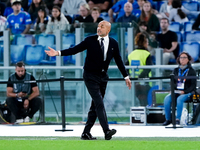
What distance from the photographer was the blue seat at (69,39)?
50.2 feet

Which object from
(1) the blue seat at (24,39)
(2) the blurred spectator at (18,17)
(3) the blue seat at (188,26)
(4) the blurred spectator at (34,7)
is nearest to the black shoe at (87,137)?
(1) the blue seat at (24,39)

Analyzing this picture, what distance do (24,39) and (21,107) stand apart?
2.55 metres

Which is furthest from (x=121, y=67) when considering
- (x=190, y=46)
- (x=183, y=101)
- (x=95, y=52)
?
(x=190, y=46)

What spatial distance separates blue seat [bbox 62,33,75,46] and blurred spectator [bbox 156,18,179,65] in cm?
250

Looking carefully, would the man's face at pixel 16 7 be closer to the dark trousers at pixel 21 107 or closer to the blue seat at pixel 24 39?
the blue seat at pixel 24 39

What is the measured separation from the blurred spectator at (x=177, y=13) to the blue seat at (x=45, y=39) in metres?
4.65

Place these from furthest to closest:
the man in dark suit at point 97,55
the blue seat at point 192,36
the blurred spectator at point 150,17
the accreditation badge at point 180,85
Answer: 1. the blurred spectator at point 150,17
2. the blue seat at point 192,36
3. the accreditation badge at point 180,85
4. the man in dark suit at point 97,55

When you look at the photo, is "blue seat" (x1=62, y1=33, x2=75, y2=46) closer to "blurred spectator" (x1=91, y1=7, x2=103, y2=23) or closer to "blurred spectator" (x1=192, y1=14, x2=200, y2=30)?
"blurred spectator" (x1=91, y1=7, x2=103, y2=23)

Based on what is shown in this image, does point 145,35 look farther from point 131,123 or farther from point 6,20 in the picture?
point 6,20

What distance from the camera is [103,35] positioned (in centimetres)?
997

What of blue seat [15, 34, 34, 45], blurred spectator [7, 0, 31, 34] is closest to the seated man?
blue seat [15, 34, 34, 45]

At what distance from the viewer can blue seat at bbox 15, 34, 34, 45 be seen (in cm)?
1586

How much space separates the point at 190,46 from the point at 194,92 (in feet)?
11.8

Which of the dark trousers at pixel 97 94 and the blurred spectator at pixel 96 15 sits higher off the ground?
the blurred spectator at pixel 96 15
